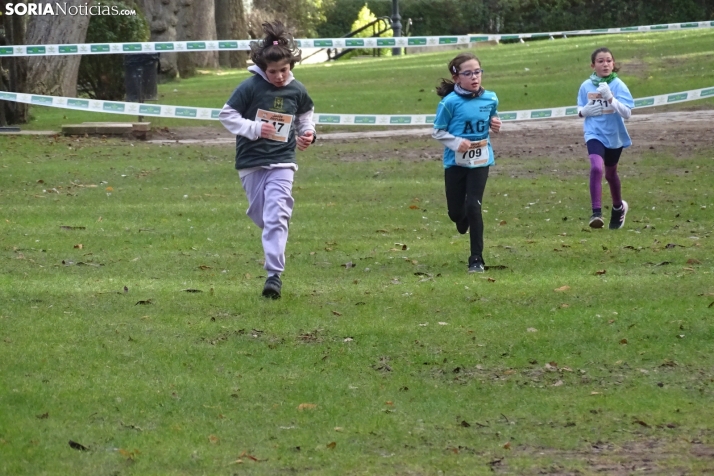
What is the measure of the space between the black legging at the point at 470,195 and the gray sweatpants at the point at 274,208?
1526 millimetres

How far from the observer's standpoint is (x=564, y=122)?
23.3 m

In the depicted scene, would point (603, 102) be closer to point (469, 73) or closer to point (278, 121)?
point (469, 73)

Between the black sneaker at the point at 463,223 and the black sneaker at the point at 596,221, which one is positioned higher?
the black sneaker at the point at 463,223

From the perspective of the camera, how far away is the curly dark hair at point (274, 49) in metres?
8.44

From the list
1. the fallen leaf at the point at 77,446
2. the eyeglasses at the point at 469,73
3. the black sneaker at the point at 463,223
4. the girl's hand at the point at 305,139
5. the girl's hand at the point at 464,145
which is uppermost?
the eyeglasses at the point at 469,73

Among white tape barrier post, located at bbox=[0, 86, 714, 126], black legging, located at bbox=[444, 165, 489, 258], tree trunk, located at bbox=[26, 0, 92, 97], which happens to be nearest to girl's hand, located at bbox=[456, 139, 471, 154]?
black legging, located at bbox=[444, 165, 489, 258]

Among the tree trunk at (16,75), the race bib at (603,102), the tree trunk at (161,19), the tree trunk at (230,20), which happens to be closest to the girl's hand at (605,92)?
the race bib at (603,102)

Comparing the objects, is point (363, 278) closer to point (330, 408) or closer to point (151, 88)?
point (330, 408)

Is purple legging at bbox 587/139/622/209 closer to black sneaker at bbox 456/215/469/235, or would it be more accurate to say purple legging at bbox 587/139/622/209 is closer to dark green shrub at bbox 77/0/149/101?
black sneaker at bbox 456/215/469/235

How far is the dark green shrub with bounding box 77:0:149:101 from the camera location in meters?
26.0

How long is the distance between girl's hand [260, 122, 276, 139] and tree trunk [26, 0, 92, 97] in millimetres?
15880

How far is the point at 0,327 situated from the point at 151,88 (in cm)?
1792

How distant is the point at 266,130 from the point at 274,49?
0.55 meters

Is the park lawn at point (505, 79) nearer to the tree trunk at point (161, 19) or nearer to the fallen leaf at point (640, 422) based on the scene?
the tree trunk at point (161, 19)
